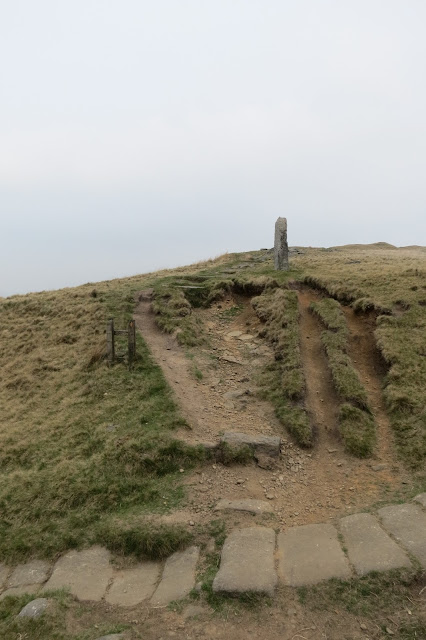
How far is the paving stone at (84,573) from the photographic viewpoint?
7.80 m

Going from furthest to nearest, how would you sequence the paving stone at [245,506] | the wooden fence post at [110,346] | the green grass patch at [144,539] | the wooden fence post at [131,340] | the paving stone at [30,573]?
Result: the wooden fence post at [110,346] → the wooden fence post at [131,340] → the paving stone at [245,506] → the green grass patch at [144,539] → the paving stone at [30,573]

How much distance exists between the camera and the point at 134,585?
7.84 metres

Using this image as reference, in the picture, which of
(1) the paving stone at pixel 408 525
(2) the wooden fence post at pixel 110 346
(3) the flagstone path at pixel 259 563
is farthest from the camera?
(2) the wooden fence post at pixel 110 346

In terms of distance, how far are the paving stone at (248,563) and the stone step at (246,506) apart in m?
0.57

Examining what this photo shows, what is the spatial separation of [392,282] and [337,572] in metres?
14.4

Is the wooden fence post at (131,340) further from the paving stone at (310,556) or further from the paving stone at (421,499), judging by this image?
the paving stone at (421,499)

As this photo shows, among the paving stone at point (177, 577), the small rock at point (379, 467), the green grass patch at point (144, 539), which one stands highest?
the small rock at point (379, 467)

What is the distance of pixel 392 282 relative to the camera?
1900cm

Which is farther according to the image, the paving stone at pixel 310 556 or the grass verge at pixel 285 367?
the grass verge at pixel 285 367

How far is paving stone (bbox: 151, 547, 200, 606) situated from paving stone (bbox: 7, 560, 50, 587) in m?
2.44

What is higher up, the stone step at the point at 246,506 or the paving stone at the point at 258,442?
Answer: the paving stone at the point at 258,442

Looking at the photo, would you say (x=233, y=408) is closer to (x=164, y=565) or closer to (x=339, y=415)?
(x=339, y=415)

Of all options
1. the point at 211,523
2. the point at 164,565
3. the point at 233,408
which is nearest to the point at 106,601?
the point at 164,565

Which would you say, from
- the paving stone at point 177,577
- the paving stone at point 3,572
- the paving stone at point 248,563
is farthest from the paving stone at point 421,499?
the paving stone at point 3,572
